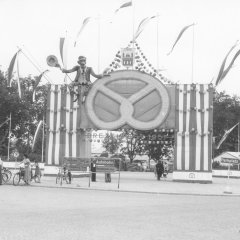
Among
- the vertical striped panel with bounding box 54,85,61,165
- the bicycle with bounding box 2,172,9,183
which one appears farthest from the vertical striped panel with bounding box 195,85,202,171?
the bicycle with bounding box 2,172,9,183

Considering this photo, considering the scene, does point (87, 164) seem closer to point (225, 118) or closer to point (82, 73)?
point (82, 73)

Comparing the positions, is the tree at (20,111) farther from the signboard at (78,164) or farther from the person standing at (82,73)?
the signboard at (78,164)

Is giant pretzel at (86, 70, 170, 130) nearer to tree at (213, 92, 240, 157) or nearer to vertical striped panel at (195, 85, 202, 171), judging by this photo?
vertical striped panel at (195, 85, 202, 171)

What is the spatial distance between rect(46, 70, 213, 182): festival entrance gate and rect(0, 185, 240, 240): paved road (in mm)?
16566

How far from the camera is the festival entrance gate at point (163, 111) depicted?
35031 millimetres

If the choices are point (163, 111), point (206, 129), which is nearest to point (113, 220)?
point (163, 111)

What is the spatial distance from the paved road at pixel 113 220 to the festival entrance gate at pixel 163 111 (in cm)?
1657

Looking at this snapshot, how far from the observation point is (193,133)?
116ft

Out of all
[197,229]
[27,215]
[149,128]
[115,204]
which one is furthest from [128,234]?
[149,128]

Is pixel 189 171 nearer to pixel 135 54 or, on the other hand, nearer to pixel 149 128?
pixel 149 128

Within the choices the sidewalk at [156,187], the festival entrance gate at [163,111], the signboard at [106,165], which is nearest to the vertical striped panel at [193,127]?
the festival entrance gate at [163,111]

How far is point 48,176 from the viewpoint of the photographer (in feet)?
122

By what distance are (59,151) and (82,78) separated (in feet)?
17.0

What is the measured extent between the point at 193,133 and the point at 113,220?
22.5m
